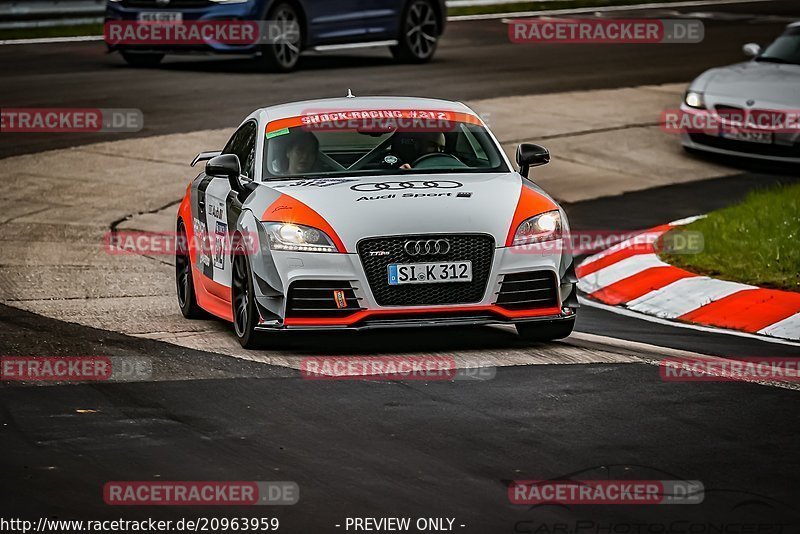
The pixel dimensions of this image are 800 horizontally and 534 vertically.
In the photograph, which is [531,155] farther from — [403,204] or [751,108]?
[751,108]

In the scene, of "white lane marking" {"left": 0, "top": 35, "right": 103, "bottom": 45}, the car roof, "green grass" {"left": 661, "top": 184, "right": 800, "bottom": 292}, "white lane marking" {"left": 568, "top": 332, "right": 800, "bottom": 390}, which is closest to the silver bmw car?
"green grass" {"left": 661, "top": 184, "right": 800, "bottom": 292}

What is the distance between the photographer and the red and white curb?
10695mm

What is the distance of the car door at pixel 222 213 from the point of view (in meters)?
10.2

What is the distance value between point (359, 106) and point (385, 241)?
189cm

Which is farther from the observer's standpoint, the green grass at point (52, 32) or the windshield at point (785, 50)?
the green grass at point (52, 32)

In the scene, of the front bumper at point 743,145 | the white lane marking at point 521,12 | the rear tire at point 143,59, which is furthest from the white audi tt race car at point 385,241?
the white lane marking at point 521,12

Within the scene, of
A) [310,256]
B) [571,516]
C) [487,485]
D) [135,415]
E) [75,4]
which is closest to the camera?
[571,516]

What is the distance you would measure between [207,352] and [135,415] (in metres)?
1.70

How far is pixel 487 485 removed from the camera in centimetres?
659

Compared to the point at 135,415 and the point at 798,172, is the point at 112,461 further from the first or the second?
the point at 798,172

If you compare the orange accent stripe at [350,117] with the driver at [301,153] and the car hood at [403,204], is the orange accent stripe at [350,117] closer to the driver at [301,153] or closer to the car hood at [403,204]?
the driver at [301,153]

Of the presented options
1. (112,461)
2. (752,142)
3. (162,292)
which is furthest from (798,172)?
(112,461)

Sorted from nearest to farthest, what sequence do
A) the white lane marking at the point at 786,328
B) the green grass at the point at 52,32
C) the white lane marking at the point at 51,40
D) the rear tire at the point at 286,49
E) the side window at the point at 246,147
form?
the white lane marking at the point at 786,328
the side window at the point at 246,147
the rear tire at the point at 286,49
the white lane marking at the point at 51,40
the green grass at the point at 52,32

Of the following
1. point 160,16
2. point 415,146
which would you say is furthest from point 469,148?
point 160,16
